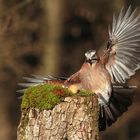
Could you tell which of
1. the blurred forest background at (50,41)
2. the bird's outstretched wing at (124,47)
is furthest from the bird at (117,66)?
the blurred forest background at (50,41)

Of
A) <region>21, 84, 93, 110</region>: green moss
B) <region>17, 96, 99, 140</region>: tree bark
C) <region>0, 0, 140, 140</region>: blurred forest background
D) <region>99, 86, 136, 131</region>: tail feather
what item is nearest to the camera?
<region>17, 96, 99, 140</region>: tree bark

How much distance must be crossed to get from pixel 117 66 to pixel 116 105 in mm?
474

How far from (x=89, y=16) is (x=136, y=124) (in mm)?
3464

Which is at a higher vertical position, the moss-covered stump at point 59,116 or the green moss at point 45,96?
the green moss at point 45,96

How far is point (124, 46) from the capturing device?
9.22 meters

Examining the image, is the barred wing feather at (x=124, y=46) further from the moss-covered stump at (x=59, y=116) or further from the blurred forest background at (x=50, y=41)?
the blurred forest background at (x=50, y=41)

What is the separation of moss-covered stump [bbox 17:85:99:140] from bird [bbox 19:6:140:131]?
1.72 m

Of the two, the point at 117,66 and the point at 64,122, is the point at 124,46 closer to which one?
the point at 117,66

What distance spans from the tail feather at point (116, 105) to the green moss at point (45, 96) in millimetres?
2330

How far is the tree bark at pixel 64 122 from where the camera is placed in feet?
20.5

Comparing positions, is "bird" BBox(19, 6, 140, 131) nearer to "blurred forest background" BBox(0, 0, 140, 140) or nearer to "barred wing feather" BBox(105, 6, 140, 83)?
"barred wing feather" BBox(105, 6, 140, 83)

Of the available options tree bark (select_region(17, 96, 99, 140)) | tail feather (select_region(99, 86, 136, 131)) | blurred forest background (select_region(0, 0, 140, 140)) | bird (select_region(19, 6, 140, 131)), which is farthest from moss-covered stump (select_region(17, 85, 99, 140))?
blurred forest background (select_region(0, 0, 140, 140))

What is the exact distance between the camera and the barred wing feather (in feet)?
29.5

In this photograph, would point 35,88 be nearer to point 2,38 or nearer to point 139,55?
point 139,55
